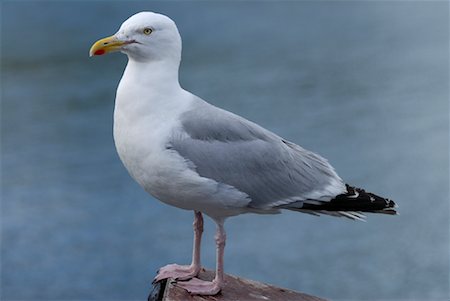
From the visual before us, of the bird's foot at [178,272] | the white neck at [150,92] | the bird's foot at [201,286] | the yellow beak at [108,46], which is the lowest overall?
the bird's foot at [201,286]

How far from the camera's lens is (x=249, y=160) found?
140 inches

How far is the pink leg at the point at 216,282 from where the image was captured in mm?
3527

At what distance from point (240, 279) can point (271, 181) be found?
44 cm

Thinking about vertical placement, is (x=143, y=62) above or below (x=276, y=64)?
below

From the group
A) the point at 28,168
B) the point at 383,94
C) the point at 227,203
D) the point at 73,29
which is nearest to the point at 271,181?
the point at 227,203

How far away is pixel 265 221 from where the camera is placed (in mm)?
7152

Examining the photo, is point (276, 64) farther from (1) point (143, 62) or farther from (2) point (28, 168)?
(1) point (143, 62)

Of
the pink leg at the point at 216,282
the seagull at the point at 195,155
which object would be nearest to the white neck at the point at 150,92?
the seagull at the point at 195,155

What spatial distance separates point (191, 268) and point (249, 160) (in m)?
0.51

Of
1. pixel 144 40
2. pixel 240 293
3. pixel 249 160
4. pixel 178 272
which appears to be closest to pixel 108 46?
pixel 144 40

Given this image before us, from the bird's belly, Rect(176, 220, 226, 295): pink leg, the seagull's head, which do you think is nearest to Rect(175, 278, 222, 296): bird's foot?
Rect(176, 220, 226, 295): pink leg

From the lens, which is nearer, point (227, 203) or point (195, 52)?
point (227, 203)

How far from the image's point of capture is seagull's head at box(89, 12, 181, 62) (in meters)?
3.38

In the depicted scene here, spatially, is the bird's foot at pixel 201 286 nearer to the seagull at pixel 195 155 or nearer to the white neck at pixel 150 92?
the seagull at pixel 195 155
